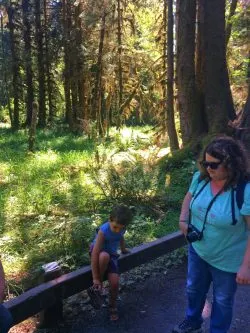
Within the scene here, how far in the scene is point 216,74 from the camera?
11109 mm

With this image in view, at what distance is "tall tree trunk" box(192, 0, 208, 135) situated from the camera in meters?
11.4

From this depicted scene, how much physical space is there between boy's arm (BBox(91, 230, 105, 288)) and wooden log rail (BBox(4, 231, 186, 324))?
0.13 meters

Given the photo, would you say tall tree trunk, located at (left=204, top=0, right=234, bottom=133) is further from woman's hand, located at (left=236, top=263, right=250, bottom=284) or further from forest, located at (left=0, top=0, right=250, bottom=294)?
woman's hand, located at (left=236, top=263, right=250, bottom=284)

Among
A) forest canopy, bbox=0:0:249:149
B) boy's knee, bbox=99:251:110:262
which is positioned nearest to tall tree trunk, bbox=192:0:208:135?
forest canopy, bbox=0:0:249:149

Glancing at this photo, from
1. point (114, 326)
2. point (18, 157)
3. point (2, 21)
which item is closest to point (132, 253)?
point (114, 326)

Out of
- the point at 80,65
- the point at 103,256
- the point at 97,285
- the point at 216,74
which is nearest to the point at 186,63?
the point at 216,74

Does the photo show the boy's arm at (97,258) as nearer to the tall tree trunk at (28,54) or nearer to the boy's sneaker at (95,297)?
the boy's sneaker at (95,297)

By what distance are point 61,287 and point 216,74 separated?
27.6ft

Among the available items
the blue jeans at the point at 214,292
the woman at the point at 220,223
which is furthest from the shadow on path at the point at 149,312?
the woman at the point at 220,223

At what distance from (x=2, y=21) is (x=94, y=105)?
479 inches

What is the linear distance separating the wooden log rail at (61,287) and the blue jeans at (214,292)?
3.70 feet

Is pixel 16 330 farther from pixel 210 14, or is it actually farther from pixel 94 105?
pixel 94 105

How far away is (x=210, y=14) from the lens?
35.7ft

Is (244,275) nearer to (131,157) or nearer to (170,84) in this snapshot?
(131,157)
